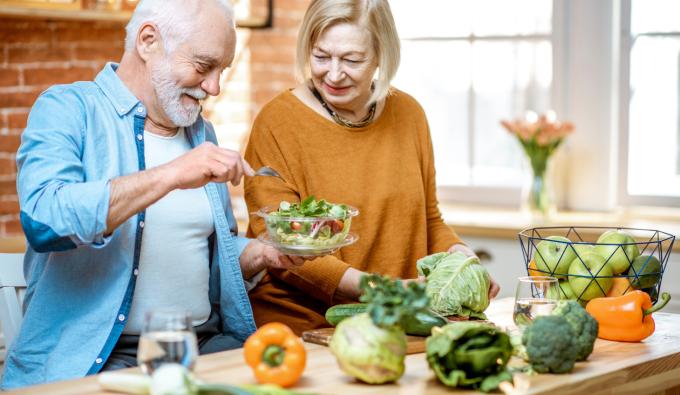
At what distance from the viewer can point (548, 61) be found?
446 centimetres

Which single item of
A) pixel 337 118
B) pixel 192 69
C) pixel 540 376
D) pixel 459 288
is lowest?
pixel 540 376

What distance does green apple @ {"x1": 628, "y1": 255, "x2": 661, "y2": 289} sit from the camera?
91.5 inches

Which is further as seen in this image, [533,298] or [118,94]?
[118,94]

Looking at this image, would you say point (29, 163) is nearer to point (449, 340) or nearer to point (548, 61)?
point (449, 340)

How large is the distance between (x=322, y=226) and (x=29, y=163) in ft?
2.17

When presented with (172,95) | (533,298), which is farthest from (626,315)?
(172,95)

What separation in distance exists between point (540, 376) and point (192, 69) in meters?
1.10

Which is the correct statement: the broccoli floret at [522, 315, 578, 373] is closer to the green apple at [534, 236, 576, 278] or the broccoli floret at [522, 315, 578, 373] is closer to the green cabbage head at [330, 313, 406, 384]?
the green cabbage head at [330, 313, 406, 384]

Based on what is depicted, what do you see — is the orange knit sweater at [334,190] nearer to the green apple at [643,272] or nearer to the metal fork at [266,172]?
the metal fork at [266,172]

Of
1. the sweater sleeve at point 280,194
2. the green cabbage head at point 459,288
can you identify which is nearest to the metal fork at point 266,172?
the sweater sleeve at point 280,194

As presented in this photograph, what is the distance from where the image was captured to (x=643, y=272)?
91.7 inches

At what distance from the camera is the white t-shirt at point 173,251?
7.91ft

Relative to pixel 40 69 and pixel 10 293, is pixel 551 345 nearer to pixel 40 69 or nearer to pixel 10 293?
pixel 10 293

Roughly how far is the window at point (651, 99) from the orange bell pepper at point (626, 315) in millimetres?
2138
